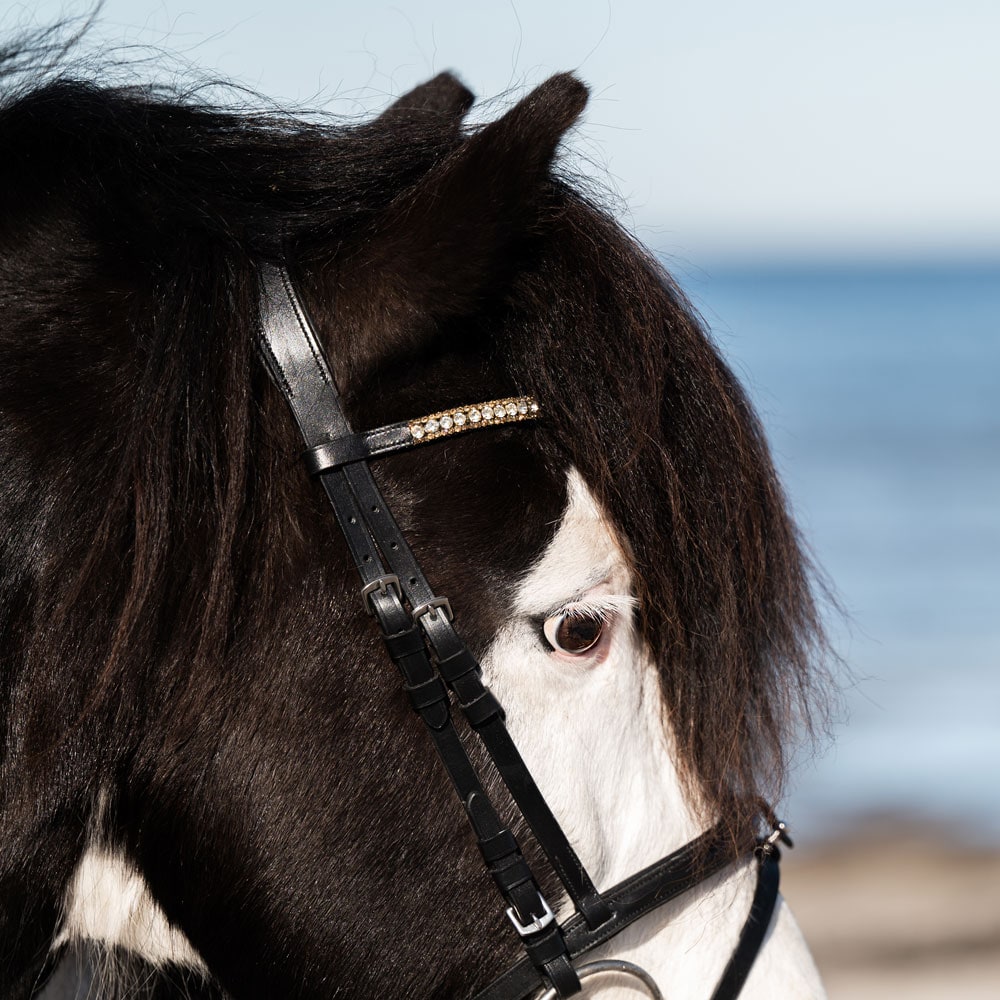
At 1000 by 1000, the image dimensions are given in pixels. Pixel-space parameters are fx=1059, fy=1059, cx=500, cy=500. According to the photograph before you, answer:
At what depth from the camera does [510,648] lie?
126cm

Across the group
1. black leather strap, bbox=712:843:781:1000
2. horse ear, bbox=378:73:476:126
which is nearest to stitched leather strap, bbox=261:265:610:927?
→ black leather strap, bbox=712:843:781:1000

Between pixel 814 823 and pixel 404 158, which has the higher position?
pixel 404 158

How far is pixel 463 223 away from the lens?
1.24 m

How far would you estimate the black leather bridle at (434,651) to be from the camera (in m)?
1.23

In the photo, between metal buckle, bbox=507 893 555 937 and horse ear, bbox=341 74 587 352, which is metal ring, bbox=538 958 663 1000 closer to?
metal buckle, bbox=507 893 555 937

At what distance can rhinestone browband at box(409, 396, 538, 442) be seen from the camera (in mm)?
1279

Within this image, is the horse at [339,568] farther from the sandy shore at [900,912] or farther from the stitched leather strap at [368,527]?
the sandy shore at [900,912]

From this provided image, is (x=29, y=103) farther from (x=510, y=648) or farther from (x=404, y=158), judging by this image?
(x=510, y=648)

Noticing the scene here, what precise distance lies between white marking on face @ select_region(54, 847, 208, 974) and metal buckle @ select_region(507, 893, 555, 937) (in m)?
0.40

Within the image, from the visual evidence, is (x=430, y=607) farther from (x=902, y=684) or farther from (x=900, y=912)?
(x=902, y=684)

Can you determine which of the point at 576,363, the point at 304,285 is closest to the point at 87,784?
the point at 304,285

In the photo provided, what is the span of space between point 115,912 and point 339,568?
1.67 ft

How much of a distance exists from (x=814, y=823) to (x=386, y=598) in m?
5.40

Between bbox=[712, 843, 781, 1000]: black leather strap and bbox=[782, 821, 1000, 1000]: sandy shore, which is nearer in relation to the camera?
bbox=[712, 843, 781, 1000]: black leather strap
